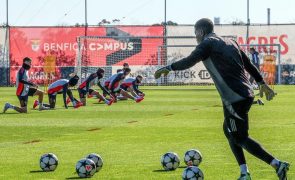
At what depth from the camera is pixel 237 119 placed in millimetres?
12156

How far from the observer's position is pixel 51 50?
220 feet

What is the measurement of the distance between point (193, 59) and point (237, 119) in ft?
3.79

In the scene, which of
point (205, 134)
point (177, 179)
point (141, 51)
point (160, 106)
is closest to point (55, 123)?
point (205, 134)

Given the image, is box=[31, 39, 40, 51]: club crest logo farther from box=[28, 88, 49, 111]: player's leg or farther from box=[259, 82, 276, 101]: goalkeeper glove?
box=[259, 82, 276, 101]: goalkeeper glove

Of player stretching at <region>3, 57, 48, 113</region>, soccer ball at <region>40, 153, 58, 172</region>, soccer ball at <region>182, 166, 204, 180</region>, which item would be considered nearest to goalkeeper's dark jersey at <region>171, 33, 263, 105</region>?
soccer ball at <region>182, 166, 204, 180</region>

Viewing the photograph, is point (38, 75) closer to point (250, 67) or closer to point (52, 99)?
point (52, 99)

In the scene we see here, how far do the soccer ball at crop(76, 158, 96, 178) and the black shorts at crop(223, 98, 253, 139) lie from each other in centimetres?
239

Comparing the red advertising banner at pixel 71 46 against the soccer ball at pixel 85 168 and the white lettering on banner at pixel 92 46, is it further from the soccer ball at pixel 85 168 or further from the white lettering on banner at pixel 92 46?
the soccer ball at pixel 85 168

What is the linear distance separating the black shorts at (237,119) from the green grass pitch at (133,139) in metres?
1.09

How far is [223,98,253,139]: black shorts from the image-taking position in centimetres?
1214

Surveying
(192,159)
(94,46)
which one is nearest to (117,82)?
(94,46)

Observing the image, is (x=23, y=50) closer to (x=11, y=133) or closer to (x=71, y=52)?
(x=71, y=52)

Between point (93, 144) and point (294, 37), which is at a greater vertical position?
point (294, 37)

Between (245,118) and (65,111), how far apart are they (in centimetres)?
2147
